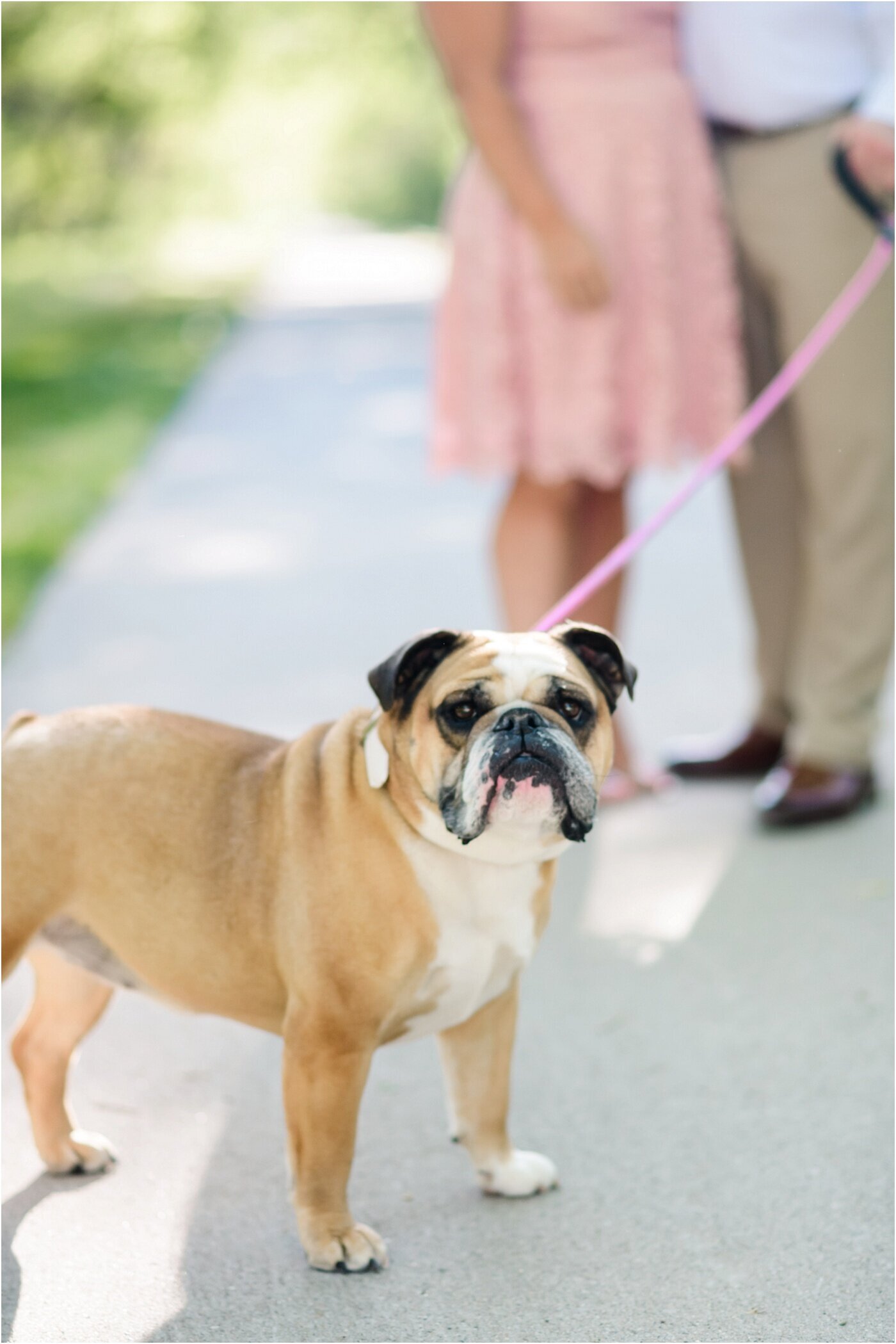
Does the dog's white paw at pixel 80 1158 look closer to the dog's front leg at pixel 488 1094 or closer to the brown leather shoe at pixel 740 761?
the dog's front leg at pixel 488 1094

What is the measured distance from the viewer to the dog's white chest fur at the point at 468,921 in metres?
2.41

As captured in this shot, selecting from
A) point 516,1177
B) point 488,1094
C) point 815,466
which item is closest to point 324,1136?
point 488,1094

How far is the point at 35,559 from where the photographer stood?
7.50 m

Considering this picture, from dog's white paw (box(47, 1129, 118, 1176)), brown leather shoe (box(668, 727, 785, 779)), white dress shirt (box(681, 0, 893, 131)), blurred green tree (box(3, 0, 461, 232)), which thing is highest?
white dress shirt (box(681, 0, 893, 131))

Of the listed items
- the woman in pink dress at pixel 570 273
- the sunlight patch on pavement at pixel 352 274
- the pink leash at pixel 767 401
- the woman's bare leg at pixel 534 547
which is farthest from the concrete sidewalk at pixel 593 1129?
the sunlight patch on pavement at pixel 352 274

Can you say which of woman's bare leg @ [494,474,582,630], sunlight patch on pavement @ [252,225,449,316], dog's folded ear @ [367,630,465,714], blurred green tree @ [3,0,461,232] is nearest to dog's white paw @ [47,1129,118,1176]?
dog's folded ear @ [367,630,465,714]

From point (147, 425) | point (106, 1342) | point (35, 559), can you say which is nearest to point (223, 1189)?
point (106, 1342)

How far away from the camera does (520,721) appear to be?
2238mm

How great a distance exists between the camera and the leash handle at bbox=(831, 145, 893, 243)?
386 cm

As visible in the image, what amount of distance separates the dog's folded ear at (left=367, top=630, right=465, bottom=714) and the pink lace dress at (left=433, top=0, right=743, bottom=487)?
191 centimetres

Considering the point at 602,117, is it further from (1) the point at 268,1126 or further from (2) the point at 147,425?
(2) the point at 147,425

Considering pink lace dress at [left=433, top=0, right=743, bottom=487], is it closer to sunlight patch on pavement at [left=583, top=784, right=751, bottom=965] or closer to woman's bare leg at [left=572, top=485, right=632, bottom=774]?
woman's bare leg at [left=572, top=485, right=632, bottom=774]

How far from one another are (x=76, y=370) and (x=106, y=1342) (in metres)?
12.8

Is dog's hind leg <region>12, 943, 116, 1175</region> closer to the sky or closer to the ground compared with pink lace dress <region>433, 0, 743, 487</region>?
closer to the ground
